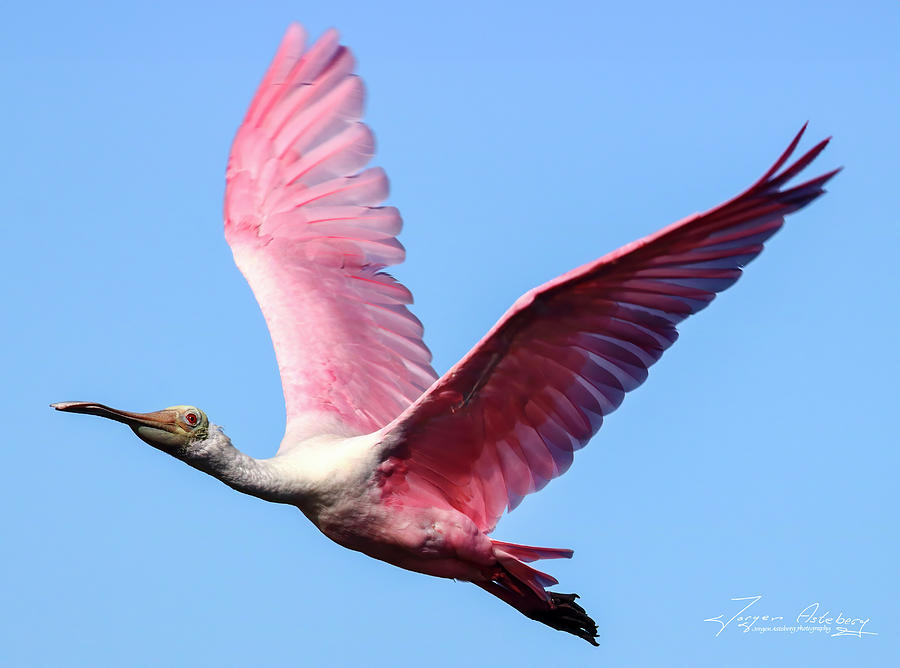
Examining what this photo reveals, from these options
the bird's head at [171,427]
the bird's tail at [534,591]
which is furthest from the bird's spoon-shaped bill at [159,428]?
the bird's tail at [534,591]

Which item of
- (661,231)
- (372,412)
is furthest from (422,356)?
(661,231)

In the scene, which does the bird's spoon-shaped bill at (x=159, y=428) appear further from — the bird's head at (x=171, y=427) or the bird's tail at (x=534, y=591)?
the bird's tail at (x=534, y=591)

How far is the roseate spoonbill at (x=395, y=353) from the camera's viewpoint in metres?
8.88

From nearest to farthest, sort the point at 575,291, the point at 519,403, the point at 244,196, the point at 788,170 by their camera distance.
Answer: the point at 788,170
the point at 575,291
the point at 519,403
the point at 244,196

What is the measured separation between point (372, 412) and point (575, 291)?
3.21m

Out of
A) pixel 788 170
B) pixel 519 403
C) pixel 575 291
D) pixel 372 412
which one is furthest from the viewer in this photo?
pixel 372 412

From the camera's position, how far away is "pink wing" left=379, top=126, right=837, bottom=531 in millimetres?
8508

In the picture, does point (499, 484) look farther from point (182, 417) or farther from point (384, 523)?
point (182, 417)

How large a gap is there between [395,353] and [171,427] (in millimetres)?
2484

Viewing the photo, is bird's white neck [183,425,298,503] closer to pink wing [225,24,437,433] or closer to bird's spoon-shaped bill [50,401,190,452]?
bird's spoon-shaped bill [50,401,190,452]

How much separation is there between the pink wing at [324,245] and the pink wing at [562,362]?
1.51 meters

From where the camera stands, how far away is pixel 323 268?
1238 centimetres

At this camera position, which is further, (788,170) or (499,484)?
(499,484)

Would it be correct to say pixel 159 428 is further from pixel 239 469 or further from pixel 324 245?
pixel 324 245
